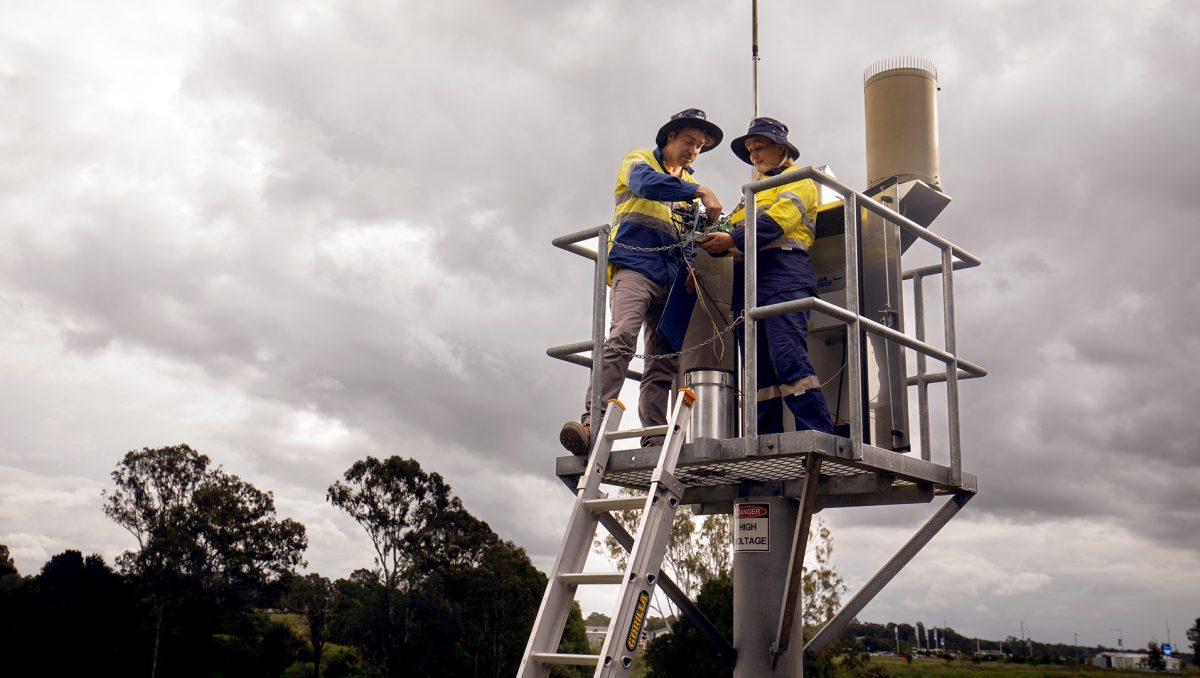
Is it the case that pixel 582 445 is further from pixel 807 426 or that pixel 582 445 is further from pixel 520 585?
pixel 520 585

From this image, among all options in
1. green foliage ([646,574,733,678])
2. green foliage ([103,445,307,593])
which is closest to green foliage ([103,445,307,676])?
green foliage ([103,445,307,593])

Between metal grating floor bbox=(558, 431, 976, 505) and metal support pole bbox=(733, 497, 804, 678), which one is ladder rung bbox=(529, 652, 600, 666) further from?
metal support pole bbox=(733, 497, 804, 678)

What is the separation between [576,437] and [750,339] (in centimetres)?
132

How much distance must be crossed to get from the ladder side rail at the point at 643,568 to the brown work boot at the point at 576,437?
77 centimetres

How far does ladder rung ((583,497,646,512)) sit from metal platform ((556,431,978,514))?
21.8 inches

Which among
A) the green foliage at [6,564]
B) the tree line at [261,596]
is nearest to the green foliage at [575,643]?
the tree line at [261,596]

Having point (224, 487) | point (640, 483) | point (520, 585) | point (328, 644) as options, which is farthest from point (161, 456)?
point (640, 483)

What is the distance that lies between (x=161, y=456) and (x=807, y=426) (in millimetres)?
51535

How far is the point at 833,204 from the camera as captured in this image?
313 inches

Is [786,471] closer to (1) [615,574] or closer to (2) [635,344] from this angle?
(2) [635,344]

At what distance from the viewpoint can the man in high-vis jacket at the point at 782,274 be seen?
6805 millimetres

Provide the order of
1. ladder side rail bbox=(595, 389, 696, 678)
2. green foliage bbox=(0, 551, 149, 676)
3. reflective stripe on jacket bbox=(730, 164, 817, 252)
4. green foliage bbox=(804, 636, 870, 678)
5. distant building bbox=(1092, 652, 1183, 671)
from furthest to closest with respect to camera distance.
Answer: distant building bbox=(1092, 652, 1183, 671)
green foliage bbox=(0, 551, 149, 676)
green foliage bbox=(804, 636, 870, 678)
reflective stripe on jacket bbox=(730, 164, 817, 252)
ladder side rail bbox=(595, 389, 696, 678)

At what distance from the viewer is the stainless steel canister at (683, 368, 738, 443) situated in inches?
266

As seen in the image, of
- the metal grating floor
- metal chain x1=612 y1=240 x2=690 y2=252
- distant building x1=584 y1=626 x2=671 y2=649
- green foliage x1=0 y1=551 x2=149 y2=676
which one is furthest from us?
green foliage x1=0 y1=551 x2=149 y2=676
